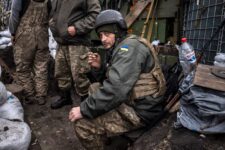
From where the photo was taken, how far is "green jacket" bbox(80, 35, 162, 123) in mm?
→ 2232

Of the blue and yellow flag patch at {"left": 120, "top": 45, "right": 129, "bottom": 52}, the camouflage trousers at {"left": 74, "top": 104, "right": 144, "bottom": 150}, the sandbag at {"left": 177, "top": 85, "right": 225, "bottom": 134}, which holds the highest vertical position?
the blue and yellow flag patch at {"left": 120, "top": 45, "right": 129, "bottom": 52}

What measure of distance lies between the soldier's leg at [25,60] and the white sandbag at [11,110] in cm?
100

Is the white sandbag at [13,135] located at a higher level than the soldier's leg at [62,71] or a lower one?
lower

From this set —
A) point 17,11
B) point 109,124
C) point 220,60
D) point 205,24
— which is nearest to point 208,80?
point 220,60

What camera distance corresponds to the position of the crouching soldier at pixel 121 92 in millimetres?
2256

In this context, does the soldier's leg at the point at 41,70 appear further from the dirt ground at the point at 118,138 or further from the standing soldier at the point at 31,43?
the dirt ground at the point at 118,138

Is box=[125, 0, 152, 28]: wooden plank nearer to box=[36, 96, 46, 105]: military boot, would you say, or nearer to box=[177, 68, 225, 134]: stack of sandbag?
box=[36, 96, 46, 105]: military boot

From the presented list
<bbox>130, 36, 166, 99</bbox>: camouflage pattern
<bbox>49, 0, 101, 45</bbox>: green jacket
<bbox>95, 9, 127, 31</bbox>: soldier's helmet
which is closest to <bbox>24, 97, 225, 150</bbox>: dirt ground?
<bbox>130, 36, 166, 99</bbox>: camouflage pattern

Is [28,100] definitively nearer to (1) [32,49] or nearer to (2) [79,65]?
(1) [32,49]

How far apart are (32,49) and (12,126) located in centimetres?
181

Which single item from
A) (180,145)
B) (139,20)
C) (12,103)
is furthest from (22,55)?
(180,145)

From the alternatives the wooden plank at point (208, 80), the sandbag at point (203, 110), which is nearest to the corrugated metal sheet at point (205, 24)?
the wooden plank at point (208, 80)

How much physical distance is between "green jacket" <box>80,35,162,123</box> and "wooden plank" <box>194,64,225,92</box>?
44cm

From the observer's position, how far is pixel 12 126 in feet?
10.1
